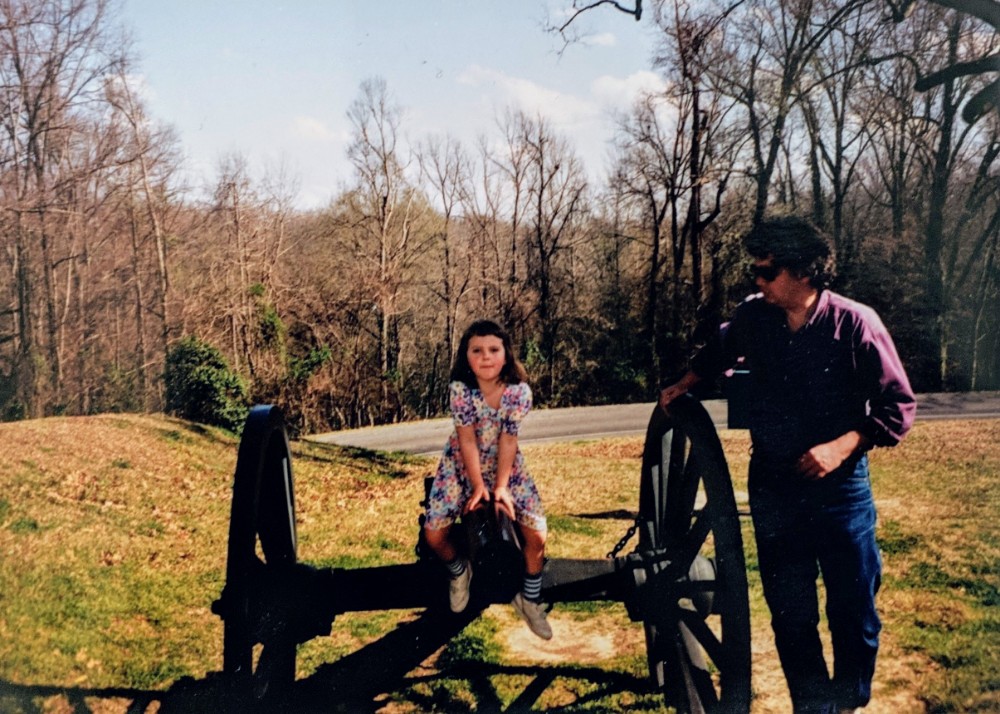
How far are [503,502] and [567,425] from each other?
13.0 feet

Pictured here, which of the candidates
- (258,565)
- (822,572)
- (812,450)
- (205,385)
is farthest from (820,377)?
(205,385)

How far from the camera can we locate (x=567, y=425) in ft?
21.0

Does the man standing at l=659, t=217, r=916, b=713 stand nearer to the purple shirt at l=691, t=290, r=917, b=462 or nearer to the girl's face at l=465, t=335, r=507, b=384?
the purple shirt at l=691, t=290, r=917, b=462

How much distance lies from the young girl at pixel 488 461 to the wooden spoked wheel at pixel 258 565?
636mm

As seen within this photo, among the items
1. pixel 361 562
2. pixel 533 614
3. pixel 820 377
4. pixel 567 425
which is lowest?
pixel 361 562

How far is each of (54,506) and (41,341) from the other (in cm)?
1167

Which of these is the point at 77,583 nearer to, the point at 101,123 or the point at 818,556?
the point at 818,556

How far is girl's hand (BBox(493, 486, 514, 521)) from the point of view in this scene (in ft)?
8.15

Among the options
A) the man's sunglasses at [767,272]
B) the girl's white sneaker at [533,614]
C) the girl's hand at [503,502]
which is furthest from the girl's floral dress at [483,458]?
the man's sunglasses at [767,272]

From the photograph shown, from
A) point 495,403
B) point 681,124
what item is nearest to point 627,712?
point 495,403

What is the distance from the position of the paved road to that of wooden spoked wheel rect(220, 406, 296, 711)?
8.72 ft

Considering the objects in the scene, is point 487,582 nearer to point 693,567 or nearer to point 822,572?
point 693,567

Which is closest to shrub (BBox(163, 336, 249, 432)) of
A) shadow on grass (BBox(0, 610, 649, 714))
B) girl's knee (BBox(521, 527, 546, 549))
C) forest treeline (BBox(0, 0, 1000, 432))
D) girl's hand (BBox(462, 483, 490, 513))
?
forest treeline (BBox(0, 0, 1000, 432))

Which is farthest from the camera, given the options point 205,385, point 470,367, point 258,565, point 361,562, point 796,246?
point 205,385
